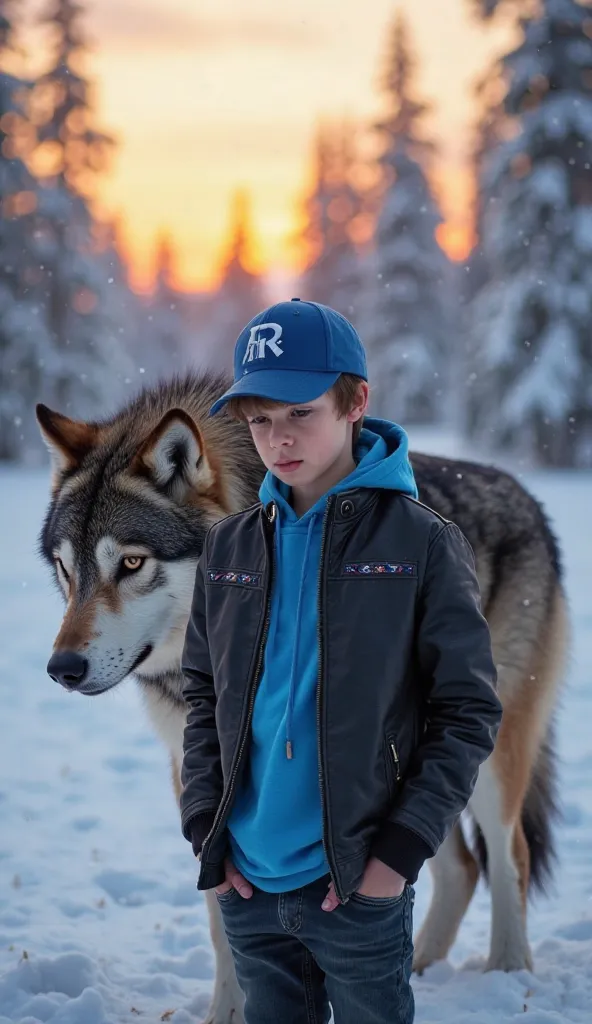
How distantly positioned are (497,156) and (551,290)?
11.2ft

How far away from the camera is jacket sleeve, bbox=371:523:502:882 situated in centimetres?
184

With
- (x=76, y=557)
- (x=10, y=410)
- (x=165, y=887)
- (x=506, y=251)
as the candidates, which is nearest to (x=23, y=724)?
(x=165, y=887)

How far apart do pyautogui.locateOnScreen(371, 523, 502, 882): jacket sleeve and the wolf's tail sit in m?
2.11

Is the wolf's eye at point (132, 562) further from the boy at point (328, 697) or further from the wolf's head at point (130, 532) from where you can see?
the boy at point (328, 697)

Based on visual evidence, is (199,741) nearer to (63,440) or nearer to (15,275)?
(63,440)

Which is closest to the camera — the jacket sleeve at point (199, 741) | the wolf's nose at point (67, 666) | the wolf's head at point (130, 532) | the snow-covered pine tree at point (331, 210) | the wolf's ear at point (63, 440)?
the jacket sleeve at point (199, 741)

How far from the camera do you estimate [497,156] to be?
19.9m

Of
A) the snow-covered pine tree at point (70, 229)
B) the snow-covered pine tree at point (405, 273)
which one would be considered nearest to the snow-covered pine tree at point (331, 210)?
the snow-covered pine tree at point (405, 273)

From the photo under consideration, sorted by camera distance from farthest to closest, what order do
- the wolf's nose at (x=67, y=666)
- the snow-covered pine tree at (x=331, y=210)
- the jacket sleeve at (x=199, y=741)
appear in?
the snow-covered pine tree at (x=331, y=210), the wolf's nose at (x=67, y=666), the jacket sleeve at (x=199, y=741)

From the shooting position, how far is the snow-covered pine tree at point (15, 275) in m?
21.4

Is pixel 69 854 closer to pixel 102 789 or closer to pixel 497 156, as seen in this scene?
pixel 102 789

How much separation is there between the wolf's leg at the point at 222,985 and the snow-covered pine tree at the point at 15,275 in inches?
771

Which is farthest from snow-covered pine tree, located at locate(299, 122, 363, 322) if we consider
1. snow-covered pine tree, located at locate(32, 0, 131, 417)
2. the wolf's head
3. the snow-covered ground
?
the wolf's head

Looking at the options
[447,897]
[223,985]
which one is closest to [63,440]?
[223,985]
